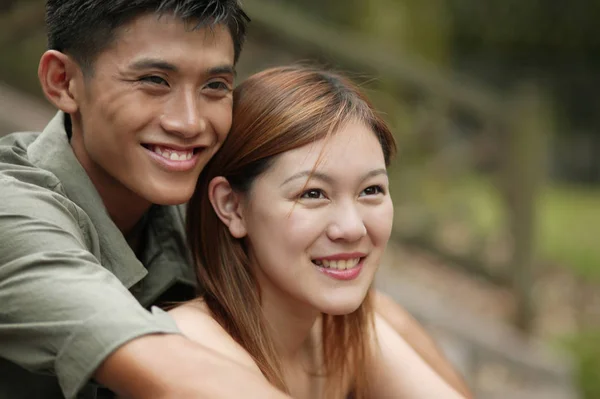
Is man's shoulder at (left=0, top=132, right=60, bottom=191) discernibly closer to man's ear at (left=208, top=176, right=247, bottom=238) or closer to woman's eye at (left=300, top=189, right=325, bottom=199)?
man's ear at (left=208, top=176, right=247, bottom=238)

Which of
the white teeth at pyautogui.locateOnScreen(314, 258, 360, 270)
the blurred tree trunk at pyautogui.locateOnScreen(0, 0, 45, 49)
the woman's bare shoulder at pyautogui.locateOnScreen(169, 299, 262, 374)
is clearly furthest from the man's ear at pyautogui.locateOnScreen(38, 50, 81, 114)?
the blurred tree trunk at pyautogui.locateOnScreen(0, 0, 45, 49)

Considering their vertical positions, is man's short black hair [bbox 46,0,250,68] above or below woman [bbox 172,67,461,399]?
above

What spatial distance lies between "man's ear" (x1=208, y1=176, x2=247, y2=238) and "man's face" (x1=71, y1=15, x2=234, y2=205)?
8 centimetres

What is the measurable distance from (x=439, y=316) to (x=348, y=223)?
3595mm

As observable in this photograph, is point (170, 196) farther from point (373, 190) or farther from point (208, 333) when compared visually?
point (373, 190)

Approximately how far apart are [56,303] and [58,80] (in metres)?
0.90

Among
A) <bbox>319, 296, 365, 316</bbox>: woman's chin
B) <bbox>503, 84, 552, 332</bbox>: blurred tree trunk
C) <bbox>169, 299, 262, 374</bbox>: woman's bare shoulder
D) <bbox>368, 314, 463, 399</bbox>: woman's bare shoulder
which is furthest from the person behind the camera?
<bbox>503, 84, 552, 332</bbox>: blurred tree trunk

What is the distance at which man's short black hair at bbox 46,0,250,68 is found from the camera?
2582mm

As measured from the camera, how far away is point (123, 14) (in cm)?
260

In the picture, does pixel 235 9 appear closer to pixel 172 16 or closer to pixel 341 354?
pixel 172 16

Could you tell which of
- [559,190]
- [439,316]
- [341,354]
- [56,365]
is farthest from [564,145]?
[56,365]

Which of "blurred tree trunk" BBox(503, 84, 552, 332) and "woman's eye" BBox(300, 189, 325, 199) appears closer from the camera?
"woman's eye" BBox(300, 189, 325, 199)

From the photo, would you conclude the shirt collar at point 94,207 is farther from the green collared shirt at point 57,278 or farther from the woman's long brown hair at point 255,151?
the woman's long brown hair at point 255,151

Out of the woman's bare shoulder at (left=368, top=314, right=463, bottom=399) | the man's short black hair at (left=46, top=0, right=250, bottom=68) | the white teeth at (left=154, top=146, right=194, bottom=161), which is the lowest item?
the woman's bare shoulder at (left=368, top=314, right=463, bottom=399)
